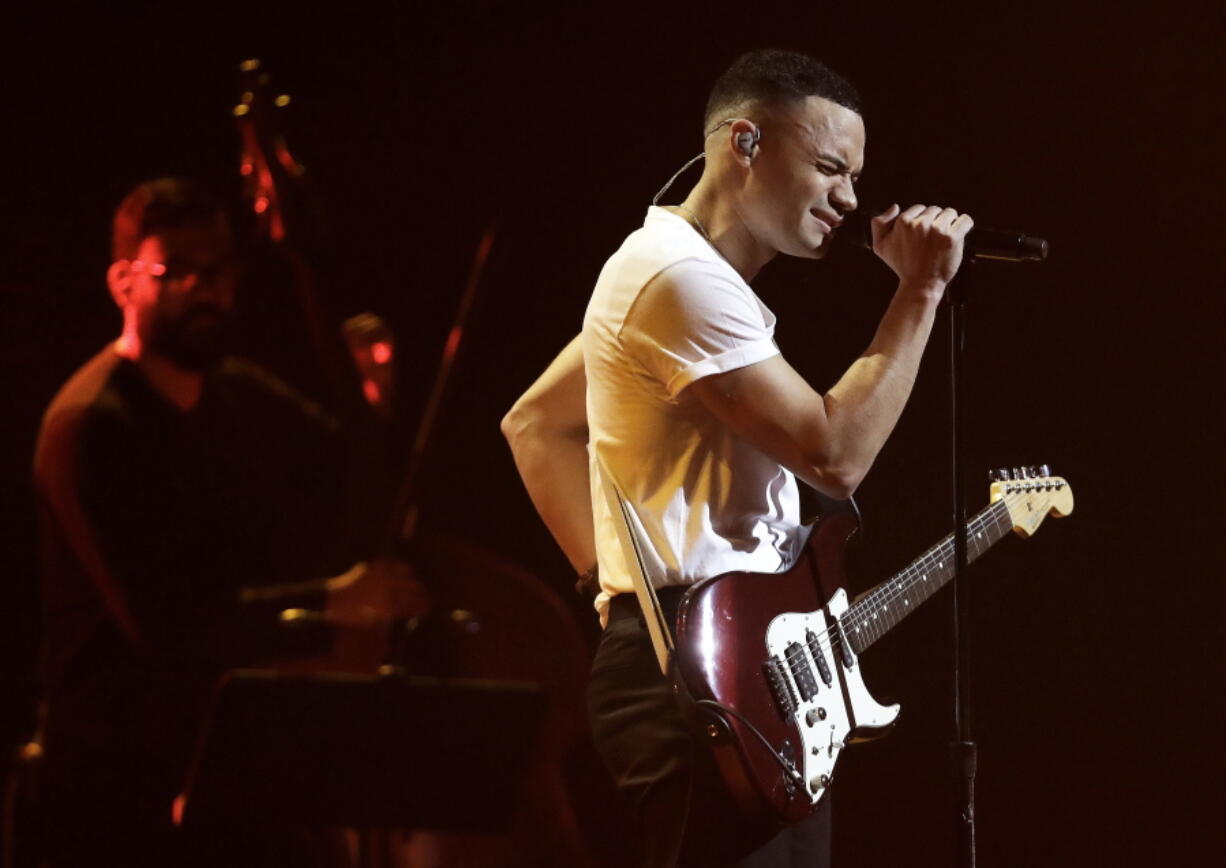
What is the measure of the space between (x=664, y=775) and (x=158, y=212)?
1.80 m

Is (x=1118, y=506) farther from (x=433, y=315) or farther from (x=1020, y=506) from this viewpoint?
(x=433, y=315)

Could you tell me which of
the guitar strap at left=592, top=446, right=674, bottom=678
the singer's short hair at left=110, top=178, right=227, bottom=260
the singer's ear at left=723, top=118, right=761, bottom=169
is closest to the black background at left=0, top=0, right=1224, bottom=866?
the singer's short hair at left=110, top=178, right=227, bottom=260

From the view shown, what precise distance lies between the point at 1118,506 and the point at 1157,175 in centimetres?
94

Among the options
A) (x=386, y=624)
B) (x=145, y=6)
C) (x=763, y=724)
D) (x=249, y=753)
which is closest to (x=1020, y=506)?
(x=763, y=724)

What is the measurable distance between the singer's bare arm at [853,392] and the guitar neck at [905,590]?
32 centimetres

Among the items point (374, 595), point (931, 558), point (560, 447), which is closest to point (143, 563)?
point (374, 595)

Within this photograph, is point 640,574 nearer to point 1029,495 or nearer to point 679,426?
point 679,426

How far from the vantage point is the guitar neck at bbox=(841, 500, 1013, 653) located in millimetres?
2176

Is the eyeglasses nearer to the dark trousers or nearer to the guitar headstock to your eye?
the dark trousers

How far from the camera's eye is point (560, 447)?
2.30 metres

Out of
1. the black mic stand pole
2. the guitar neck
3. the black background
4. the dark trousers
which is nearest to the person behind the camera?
the dark trousers

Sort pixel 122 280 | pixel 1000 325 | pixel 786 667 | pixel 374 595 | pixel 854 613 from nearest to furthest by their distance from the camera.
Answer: pixel 786 667, pixel 854 613, pixel 374 595, pixel 122 280, pixel 1000 325

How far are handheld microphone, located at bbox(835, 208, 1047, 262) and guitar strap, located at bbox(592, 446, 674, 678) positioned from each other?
57 centimetres

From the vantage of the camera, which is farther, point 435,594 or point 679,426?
point 435,594
